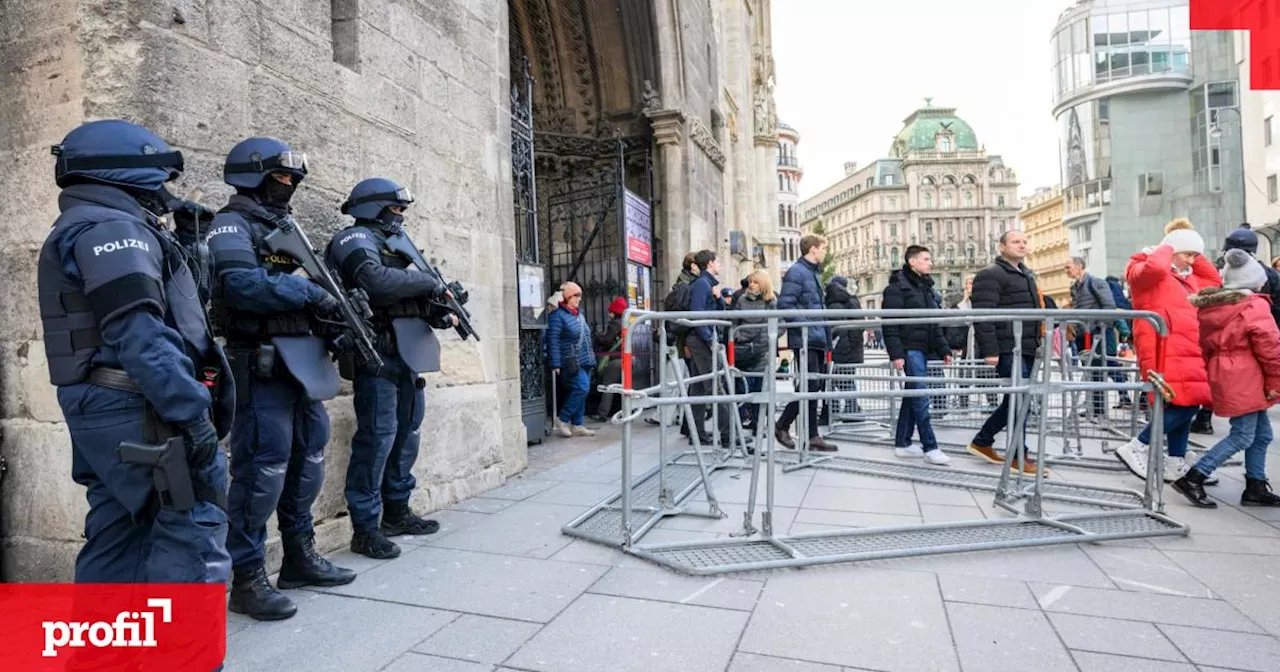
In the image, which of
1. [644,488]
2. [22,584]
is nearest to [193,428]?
[22,584]

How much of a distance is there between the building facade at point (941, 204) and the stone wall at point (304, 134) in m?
94.1

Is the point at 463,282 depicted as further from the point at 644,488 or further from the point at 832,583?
the point at 832,583

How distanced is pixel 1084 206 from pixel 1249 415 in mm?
55380

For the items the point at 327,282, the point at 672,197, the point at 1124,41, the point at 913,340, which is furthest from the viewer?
the point at 1124,41

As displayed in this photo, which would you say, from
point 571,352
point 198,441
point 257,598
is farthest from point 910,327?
point 198,441

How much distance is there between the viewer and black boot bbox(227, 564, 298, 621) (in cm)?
305

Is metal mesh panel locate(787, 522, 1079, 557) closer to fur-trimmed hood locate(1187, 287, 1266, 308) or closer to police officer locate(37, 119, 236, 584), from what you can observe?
fur-trimmed hood locate(1187, 287, 1266, 308)

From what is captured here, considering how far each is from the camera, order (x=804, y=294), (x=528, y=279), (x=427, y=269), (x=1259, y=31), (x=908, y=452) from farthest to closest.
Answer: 1. (x=1259, y=31)
2. (x=528, y=279)
3. (x=804, y=294)
4. (x=908, y=452)
5. (x=427, y=269)

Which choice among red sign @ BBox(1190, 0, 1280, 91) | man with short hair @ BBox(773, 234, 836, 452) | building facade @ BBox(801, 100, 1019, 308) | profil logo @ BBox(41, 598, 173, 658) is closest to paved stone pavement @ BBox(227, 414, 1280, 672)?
profil logo @ BBox(41, 598, 173, 658)

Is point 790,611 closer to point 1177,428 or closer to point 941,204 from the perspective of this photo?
point 1177,428

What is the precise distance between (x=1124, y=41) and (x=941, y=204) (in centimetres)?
4903

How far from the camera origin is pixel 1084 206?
51938 mm

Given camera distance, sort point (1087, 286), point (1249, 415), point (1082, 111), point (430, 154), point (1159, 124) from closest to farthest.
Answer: point (1249, 415) < point (430, 154) < point (1087, 286) < point (1159, 124) < point (1082, 111)

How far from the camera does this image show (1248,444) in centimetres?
469
